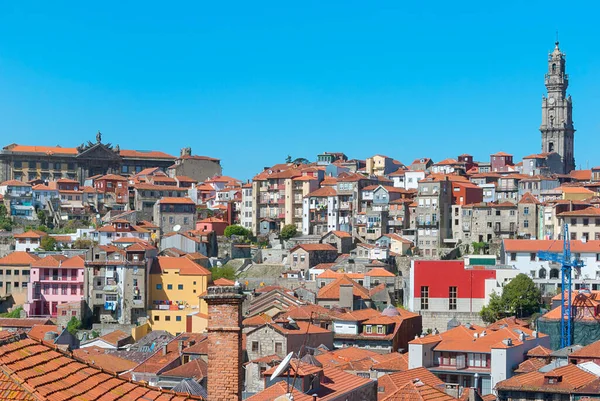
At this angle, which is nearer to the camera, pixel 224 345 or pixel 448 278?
pixel 224 345

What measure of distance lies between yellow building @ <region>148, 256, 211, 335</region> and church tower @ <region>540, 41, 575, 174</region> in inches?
2139

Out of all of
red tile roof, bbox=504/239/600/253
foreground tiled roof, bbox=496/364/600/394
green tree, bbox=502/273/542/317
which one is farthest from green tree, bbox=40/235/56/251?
foreground tiled roof, bbox=496/364/600/394

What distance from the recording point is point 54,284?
6694 cm

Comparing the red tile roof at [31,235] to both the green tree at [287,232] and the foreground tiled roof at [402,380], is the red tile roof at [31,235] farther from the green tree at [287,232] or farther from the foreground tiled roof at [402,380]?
the foreground tiled roof at [402,380]

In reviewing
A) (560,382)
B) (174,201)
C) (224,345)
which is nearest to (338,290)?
(560,382)

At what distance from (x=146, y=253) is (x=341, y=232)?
17874 millimetres

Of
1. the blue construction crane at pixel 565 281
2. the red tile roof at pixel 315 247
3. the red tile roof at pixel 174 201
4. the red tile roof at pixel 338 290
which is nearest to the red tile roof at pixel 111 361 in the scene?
the red tile roof at pixel 338 290

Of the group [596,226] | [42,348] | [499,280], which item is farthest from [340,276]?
[42,348]

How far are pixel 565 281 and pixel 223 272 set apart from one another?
22855 millimetres

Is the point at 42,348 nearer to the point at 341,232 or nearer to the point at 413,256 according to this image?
the point at 413,256

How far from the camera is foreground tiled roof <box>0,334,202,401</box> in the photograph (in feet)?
30.2

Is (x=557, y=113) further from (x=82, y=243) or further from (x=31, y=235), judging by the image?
(x=31, y=235)

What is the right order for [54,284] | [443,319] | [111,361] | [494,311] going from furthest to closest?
1. [54,284]
2. [443,319]
3. [494,311]
4. [111,361]

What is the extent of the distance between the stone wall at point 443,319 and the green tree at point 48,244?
30.1 meters
